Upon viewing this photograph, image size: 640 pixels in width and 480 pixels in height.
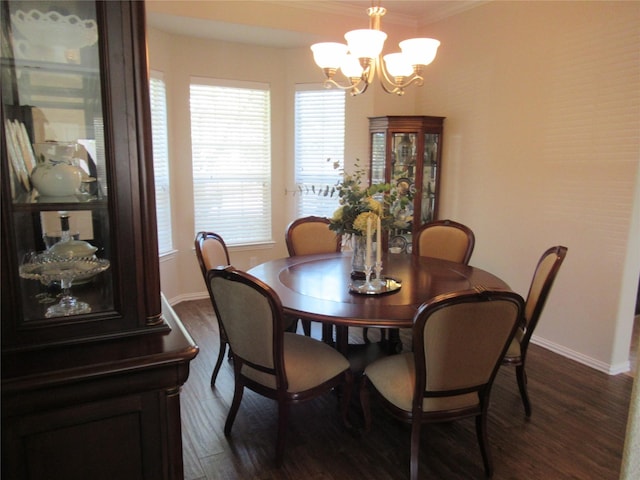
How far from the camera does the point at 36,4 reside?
1151mm

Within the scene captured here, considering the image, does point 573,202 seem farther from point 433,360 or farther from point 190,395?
point 190,395

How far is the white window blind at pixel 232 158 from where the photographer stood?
465 centimetres

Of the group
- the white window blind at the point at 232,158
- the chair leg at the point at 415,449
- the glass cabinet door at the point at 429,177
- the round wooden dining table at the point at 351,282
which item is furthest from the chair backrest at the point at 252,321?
the glass cabinet door at the point at 429,177

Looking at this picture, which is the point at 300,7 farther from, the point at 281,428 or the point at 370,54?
the point at 281,428

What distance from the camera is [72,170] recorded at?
1252 millimetres

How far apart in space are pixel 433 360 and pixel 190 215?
3.42 meters

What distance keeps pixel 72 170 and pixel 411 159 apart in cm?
361

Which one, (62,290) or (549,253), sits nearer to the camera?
(62,290)

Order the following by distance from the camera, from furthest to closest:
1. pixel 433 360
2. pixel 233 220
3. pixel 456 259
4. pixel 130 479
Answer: pixel 233 220 < pixel 456 259 < pixel 433 360 < pixel 130 479

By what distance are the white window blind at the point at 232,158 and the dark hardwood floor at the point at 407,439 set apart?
2195 millimetres

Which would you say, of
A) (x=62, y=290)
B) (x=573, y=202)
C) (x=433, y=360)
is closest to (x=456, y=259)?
(x=573, y=202)

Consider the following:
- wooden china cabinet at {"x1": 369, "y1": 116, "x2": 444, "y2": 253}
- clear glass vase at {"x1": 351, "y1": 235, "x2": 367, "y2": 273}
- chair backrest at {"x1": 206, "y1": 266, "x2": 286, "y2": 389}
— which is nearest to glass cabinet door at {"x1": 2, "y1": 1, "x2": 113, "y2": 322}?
chair backrest at {"x1": 206, "y1": 266, "x2": 286, "y2": 389}

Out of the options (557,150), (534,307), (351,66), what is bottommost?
(534,307)

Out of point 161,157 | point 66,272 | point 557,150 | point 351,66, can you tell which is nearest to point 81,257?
point 66,272
